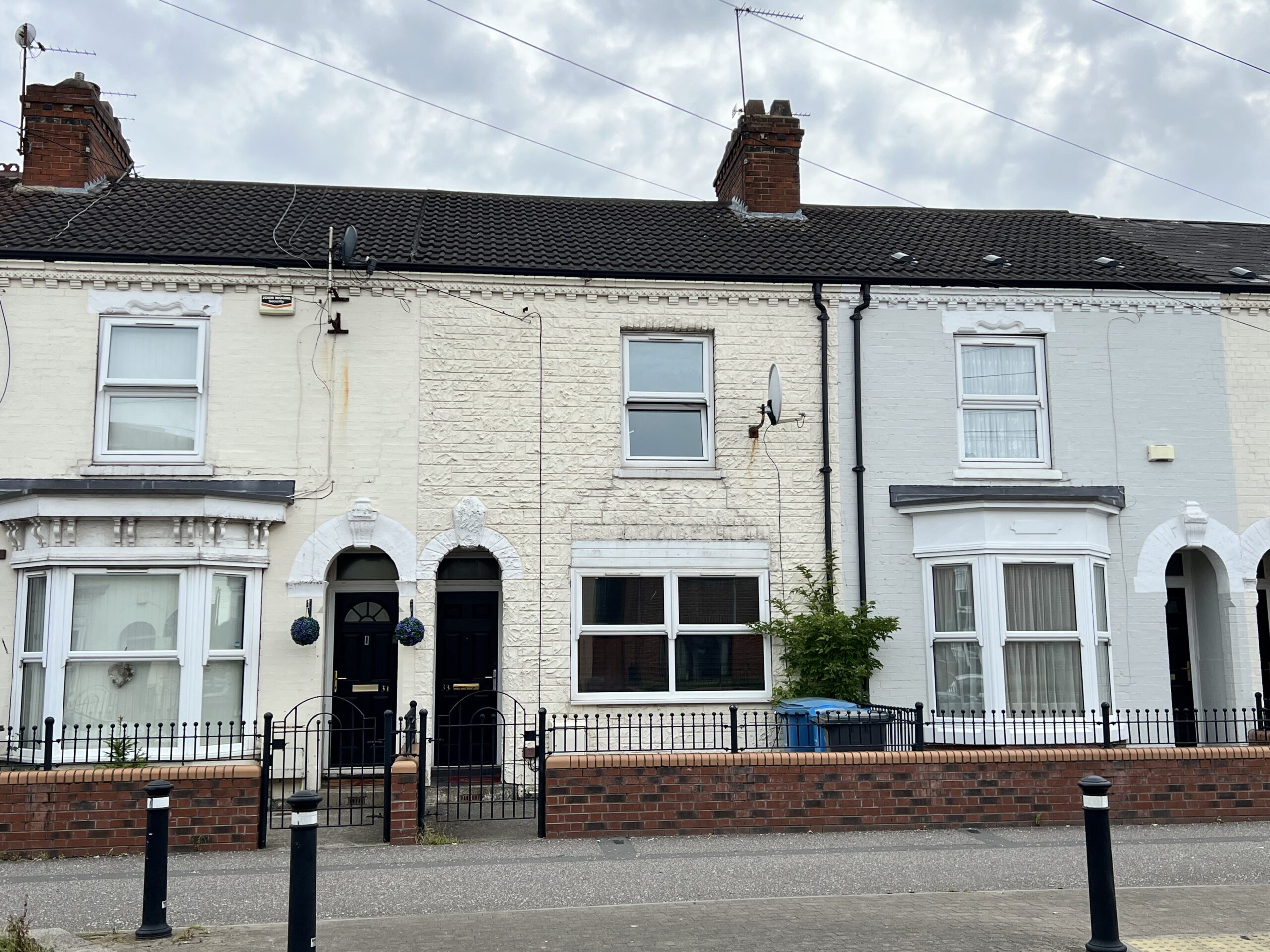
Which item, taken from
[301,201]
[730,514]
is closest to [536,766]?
[730,514]

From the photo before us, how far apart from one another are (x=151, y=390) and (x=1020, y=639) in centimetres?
995

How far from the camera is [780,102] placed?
53.5 feet

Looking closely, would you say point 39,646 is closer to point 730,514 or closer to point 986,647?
point 730,514

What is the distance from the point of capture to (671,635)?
1312cm

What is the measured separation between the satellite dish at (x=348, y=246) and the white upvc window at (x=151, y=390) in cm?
169

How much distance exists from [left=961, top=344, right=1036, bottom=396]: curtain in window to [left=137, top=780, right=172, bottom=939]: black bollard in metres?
10.2

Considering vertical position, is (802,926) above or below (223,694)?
below

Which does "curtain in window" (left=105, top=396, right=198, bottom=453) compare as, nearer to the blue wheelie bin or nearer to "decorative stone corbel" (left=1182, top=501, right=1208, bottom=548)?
the blue wheelie bin

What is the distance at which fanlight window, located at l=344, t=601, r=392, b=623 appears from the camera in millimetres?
13609

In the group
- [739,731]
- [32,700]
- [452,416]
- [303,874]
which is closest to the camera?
[303,874]

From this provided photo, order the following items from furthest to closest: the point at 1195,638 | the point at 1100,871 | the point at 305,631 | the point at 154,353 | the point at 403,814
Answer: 1. the point at 1195,638
2. the point at 154,353
3. the point at 305,631
4. the point at 403,814
5. the point at 1100,871

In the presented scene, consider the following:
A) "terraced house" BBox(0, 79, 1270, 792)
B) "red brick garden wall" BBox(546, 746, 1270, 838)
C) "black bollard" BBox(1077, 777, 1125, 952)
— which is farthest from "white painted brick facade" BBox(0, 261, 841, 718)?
"black bollard" BBox(1077, 777, 1125, 952)

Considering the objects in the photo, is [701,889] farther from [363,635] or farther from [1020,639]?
[363,635]

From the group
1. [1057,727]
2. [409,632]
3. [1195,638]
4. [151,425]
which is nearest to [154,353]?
[151,425]
